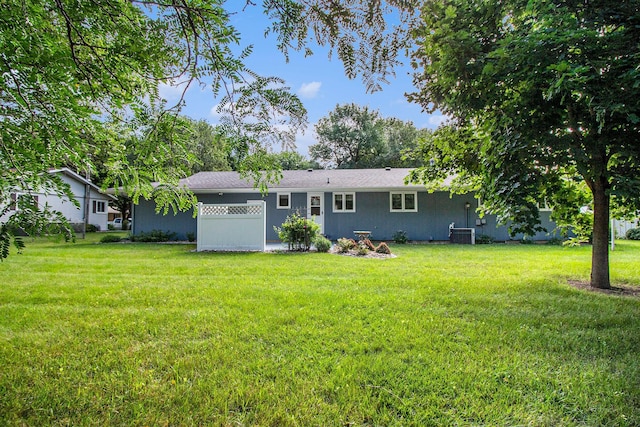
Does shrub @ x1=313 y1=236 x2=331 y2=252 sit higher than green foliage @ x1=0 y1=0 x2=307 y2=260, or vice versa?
green foliage @ x1=0 y1=0 x2=307 y2=260

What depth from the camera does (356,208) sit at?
47.2 feet

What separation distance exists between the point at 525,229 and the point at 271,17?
3.62 metres

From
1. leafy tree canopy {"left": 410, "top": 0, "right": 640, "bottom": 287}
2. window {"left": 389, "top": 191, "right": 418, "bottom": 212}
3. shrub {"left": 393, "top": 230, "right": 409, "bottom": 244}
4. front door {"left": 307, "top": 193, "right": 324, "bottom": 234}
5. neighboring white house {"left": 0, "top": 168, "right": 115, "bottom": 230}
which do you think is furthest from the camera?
neighboring white house {"left": 0, "top": 168, "right": 115, "bottom": 230}

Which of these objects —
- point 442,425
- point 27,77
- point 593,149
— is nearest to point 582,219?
point 593,149

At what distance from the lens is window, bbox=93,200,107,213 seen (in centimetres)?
2408

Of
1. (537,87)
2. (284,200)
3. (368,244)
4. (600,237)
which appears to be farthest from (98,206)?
(600,237)

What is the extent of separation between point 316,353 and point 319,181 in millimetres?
12337

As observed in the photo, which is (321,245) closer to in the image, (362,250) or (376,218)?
(362,250)

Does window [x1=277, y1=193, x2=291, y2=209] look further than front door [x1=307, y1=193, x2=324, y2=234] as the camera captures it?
Yes

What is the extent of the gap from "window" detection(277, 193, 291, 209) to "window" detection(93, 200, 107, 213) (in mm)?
17047

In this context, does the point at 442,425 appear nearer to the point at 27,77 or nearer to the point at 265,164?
the point at 265,164

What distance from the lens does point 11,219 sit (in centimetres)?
185

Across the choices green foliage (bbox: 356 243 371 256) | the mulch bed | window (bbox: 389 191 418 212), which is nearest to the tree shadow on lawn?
the mulch bed

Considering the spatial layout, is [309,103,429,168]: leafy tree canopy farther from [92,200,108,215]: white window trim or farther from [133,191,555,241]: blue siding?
[92,200,108,215]: white window trim
